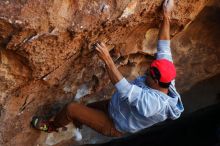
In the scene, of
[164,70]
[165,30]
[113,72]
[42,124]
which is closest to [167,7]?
[165,30]

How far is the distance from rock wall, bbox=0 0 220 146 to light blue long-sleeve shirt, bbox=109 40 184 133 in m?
0.36

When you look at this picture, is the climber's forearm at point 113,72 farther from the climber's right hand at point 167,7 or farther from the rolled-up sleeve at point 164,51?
the climber's right hand at point 167,7

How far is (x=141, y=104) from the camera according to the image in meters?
3.05

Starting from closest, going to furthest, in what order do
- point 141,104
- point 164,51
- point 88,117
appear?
point 141,104, point 164,51, point 88,117

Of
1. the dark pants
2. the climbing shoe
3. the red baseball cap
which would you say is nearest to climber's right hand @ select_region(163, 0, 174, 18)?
the red baseball cap

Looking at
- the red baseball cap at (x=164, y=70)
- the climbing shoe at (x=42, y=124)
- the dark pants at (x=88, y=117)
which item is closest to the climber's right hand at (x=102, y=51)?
the red baseball cap at (x=164, y=70)

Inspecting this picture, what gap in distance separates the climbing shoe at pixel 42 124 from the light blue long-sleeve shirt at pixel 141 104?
0.58m

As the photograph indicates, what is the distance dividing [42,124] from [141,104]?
1.01 meters

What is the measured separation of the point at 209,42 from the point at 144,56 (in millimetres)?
912

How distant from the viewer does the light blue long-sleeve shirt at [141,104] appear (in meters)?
3.02

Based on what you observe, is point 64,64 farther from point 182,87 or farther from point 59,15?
point 182,87

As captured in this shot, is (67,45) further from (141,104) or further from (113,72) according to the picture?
(141,104)

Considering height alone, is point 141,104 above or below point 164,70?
below

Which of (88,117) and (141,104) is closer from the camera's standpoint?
(141,104)
